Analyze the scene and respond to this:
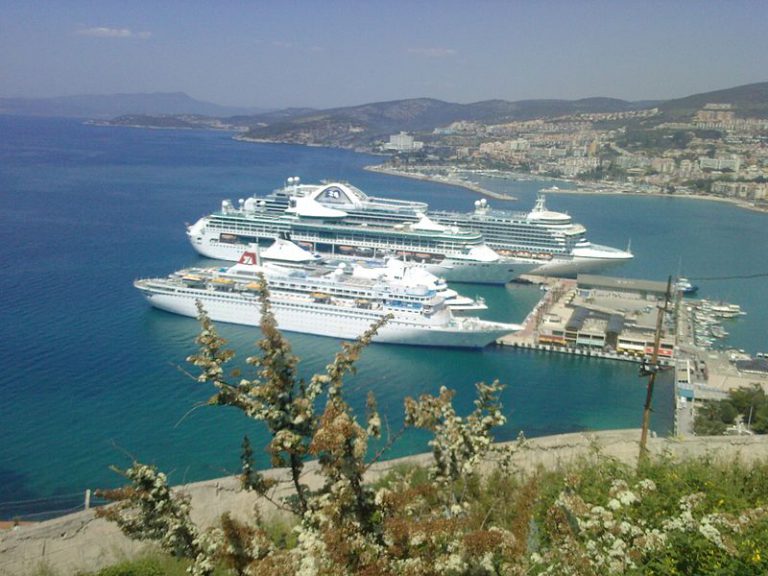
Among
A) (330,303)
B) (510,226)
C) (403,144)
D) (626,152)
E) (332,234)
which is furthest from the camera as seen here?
(403,144)

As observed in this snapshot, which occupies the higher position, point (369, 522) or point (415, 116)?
point (415, 116)

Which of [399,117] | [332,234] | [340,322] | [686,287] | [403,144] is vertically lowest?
[686,287]

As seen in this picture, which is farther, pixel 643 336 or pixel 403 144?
pixel 403 144

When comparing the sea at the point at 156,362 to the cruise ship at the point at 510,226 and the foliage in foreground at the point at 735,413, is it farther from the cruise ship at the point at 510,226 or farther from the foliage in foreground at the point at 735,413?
the cruise ship at the point at 510,226

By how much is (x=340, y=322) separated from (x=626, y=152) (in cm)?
3977

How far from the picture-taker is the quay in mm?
8625

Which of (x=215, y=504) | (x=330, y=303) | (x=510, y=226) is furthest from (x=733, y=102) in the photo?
(x=215, y=504)

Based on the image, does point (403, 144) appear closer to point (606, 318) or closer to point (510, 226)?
point (510, 226)

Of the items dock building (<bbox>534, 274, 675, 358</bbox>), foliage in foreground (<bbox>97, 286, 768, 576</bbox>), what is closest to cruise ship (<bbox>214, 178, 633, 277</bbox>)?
dock building (<bbox>534, 274, 675, 358</bbox>)

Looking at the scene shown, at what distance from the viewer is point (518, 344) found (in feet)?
33.2

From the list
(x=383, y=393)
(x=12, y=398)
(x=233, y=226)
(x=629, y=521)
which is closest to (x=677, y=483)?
(x=629, y=521)

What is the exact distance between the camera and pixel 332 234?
16609mm

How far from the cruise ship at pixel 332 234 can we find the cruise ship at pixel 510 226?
0.22 feet

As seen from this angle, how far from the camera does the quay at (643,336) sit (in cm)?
862
